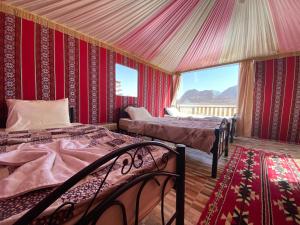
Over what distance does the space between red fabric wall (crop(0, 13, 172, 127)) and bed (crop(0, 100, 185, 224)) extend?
1373mm

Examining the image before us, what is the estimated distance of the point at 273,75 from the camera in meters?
3.63

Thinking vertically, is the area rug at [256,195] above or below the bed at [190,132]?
below

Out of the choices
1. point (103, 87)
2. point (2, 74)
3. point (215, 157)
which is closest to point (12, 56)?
point (2, 74)

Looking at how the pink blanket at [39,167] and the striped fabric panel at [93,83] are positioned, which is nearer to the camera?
the pink blanket at [39,167]

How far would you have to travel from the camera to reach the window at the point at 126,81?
3254 millimetres

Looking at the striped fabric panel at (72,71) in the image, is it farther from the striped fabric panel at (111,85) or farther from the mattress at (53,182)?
the mattress at (53,182)

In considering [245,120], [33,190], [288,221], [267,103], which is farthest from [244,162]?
[33,190]

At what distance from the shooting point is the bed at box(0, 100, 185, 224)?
1.47 feet

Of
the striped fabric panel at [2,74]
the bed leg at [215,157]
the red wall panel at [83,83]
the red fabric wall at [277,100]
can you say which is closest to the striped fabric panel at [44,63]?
the striped fabric panel at [2,74]

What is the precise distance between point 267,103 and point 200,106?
1.89 m

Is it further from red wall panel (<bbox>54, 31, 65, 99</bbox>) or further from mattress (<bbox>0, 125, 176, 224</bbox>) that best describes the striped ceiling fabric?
mattress (<bbox>0, 125, 176, 224</bbox>)

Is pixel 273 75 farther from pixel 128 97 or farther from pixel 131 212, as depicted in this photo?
pixel 131 212

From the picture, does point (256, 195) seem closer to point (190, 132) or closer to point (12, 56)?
point (190, 132)

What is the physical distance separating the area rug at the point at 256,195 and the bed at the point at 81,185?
1.78 feet
